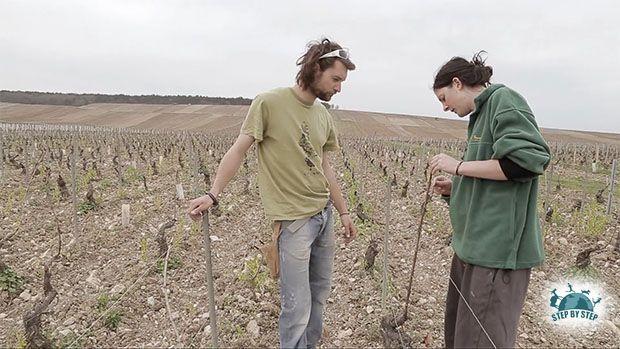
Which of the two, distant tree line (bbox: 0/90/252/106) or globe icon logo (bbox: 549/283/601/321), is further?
distant tree line (bbox: 0/90/252/106)

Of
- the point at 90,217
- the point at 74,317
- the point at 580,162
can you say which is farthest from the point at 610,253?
the point at 580,162

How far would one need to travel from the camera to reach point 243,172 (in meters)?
10.9

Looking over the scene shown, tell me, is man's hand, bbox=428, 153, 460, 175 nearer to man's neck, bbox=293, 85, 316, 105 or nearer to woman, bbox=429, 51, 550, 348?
woman, bbox=429, 51, 550, 348

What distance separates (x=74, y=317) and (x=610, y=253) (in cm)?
568

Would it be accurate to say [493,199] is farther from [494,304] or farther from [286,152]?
[286,152]

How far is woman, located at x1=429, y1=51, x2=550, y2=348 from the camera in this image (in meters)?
1.72

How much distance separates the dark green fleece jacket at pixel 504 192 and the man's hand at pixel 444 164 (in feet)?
0.36

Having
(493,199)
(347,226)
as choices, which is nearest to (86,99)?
(347,226)

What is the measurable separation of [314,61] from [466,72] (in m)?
0.72

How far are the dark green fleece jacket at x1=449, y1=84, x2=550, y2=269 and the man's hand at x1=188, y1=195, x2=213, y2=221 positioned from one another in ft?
4.01

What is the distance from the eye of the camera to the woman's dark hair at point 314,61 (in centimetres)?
214

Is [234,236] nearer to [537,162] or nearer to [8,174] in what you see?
[537,162]

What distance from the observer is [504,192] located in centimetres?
180

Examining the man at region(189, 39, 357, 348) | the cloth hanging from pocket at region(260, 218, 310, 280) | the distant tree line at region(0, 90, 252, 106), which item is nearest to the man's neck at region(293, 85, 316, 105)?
the man at region(189, 39, 357, 348)
